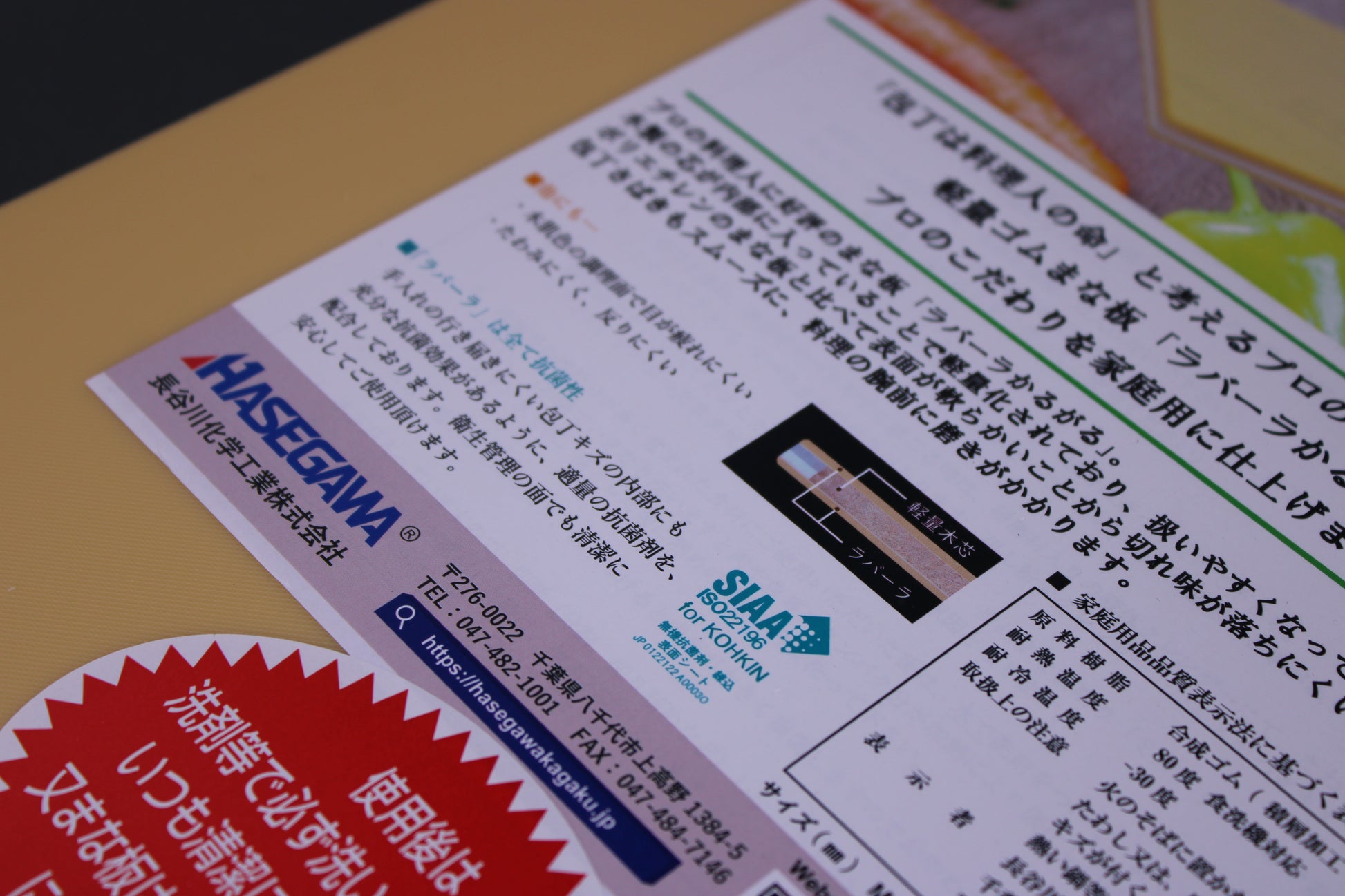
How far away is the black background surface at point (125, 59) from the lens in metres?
1.05

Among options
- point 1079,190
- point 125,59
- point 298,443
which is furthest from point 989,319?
Result: point 125,59

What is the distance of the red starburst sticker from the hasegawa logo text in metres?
0.10

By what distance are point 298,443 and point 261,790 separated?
245 mm

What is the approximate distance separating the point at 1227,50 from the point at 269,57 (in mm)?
847

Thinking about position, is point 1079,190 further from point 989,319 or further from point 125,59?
point 125,59

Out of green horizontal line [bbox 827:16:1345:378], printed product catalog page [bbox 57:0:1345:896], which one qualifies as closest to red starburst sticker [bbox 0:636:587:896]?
printed product catalog page [bbox 57:0:1345:896]

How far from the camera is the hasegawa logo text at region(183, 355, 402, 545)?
799 mm

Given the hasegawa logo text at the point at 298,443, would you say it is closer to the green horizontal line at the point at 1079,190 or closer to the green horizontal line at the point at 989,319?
the green horizontal line at the point at 989,319

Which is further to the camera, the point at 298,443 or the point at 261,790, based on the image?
the point at 298,443

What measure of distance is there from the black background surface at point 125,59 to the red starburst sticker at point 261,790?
0.53 meters

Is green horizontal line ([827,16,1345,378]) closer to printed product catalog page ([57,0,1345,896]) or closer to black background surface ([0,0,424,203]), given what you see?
printed product catalog page ([57,0,1345,896])

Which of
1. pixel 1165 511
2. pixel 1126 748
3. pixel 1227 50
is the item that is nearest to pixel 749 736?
pixel 1126 748

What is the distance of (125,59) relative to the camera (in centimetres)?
110

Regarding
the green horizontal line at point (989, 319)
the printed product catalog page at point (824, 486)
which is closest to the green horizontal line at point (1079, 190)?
the printed product catalog page at point (824, 486)
